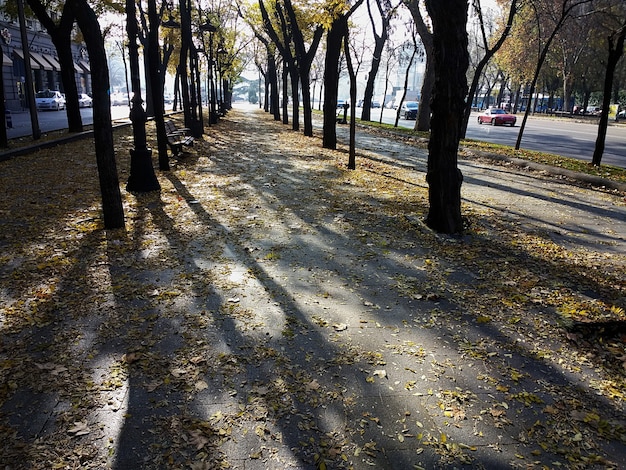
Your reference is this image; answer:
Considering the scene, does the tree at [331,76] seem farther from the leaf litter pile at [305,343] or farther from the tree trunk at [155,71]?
the leaf litter pile at [305,343]

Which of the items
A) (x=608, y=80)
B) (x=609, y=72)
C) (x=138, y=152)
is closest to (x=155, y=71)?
(x=138, y=152)

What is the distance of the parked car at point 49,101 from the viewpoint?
39000 mm

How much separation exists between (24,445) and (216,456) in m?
1.13

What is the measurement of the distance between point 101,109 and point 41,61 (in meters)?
42.9

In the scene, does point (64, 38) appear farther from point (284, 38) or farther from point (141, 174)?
point (141, 174)

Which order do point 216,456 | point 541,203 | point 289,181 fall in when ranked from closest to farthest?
point 216,456 → point 541,203 → point 289,181

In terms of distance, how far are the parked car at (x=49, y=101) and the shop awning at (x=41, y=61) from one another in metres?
2.27

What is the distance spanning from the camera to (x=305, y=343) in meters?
3.86

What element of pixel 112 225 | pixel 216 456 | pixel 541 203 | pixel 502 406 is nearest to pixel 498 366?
pixel 502 406

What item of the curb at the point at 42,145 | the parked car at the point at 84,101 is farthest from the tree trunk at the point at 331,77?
the parked car at the point at 84,101

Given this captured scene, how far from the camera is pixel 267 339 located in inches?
154

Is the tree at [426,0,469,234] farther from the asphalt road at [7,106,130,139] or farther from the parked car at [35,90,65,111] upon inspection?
the parked car at [35,90,65,111]

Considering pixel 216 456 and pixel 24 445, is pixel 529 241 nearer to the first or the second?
pixel 216 456

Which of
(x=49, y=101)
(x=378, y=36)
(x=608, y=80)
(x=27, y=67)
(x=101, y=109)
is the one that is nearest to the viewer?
(x=101, y=109)
